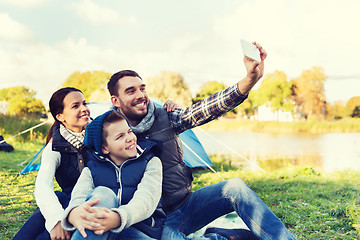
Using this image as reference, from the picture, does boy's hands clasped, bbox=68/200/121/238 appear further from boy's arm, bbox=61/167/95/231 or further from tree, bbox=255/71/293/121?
tree, bbox=255/71/293/121

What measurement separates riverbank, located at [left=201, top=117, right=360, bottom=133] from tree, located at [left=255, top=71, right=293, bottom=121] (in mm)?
6238

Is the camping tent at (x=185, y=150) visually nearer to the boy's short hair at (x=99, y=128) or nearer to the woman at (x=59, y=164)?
the woman at (x=59, y=164)

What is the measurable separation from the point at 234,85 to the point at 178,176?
66 centimetres

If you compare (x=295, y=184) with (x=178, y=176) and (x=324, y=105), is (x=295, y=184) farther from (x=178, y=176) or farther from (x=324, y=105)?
(x=324, y=105)

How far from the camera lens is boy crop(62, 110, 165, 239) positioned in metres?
1.58

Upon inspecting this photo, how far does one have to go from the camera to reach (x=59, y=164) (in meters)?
2.08

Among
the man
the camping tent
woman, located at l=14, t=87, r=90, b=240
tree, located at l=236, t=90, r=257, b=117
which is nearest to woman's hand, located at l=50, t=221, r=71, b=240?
woman, located at l=14, t=87, r=90, b=240

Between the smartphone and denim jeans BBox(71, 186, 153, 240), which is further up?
the smartphone

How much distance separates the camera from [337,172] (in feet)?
21.0

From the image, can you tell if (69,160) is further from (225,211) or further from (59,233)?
(225,211)

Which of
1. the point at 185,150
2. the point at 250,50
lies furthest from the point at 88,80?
the point at 250,50

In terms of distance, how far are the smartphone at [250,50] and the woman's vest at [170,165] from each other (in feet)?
2.27

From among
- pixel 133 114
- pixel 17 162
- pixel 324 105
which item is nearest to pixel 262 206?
pixel 133 114

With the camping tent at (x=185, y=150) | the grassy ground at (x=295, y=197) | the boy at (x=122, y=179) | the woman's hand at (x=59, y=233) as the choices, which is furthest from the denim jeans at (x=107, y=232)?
the camping tent at (x=185, y=150)
